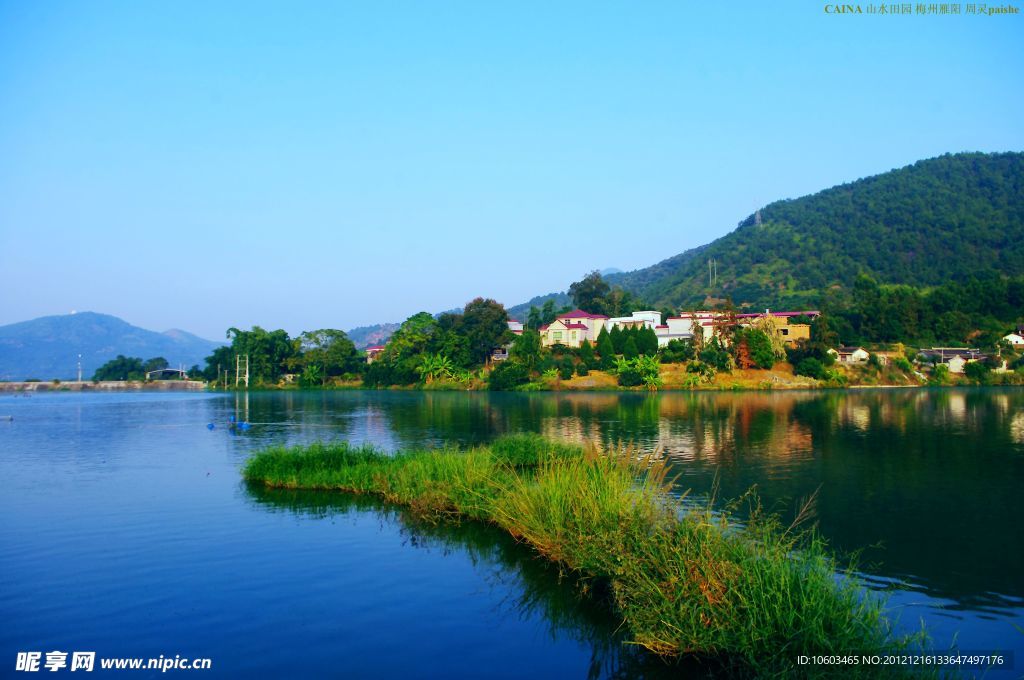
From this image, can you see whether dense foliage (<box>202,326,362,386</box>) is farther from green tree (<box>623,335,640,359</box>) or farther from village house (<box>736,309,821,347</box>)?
village house (<box>736,309,821,347</box>)

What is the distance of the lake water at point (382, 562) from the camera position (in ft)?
32.2

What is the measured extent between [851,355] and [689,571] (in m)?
78.6

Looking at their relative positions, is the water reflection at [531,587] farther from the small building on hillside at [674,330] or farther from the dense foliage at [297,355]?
the dense foliage at [297,355]

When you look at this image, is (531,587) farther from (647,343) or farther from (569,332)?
(569,332)

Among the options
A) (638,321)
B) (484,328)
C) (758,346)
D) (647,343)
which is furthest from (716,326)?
(484,328)

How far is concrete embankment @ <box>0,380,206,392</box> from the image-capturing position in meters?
116

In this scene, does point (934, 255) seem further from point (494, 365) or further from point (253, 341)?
point (253, 341)

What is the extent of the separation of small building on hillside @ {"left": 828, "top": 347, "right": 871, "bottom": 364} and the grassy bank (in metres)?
70.9

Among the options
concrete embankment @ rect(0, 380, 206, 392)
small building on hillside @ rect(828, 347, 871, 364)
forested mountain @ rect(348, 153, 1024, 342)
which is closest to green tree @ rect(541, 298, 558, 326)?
forested mountain @ rect(348, 153, 1024, 342)

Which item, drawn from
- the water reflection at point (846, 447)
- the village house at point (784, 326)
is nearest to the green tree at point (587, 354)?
the village house at point (784, 326)

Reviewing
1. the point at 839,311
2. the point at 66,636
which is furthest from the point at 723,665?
the point at 839,311

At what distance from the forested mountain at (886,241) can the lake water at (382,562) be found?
9933cm

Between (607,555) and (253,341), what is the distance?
10186 centimetres

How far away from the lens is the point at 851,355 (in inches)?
3105
